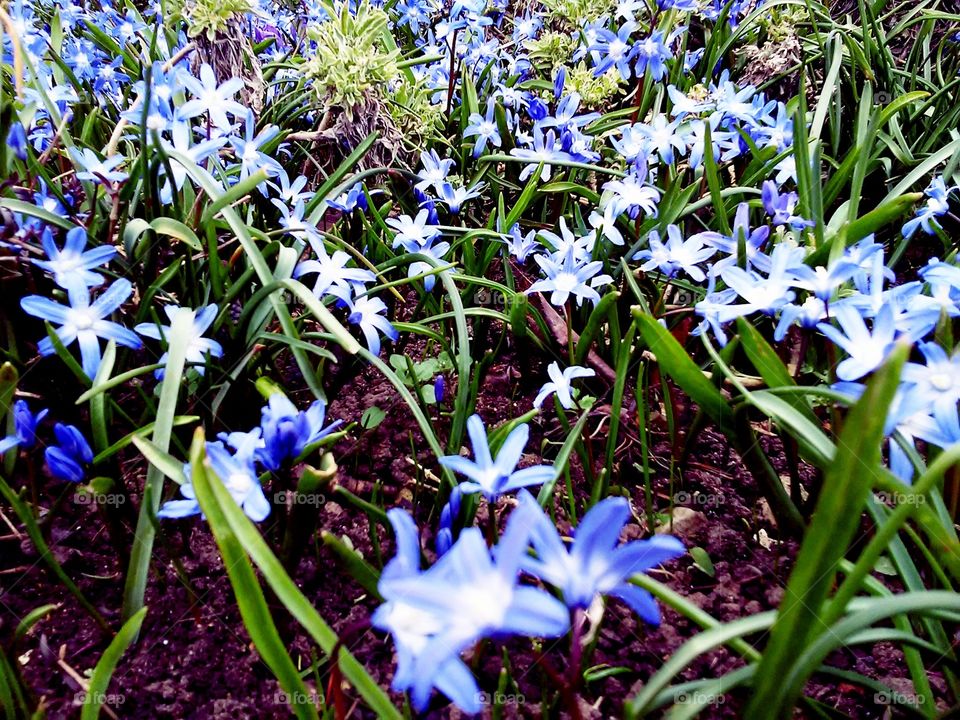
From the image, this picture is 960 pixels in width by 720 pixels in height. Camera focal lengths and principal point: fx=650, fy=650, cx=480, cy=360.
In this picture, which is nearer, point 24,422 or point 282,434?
point 282,434

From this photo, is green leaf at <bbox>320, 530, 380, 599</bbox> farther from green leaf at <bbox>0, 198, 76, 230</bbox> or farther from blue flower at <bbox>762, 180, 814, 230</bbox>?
blue flower at <bbox>762, 180, 814, 230</bbox>

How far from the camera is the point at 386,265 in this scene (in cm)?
171

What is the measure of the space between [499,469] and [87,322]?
83 centimetres

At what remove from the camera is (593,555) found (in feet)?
2.06

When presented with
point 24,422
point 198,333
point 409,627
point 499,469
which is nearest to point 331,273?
point 198,333

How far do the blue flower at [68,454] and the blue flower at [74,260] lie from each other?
0.30 m

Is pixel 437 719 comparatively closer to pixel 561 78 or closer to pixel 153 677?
pixel 153 677

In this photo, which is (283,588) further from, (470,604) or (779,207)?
(779,207)

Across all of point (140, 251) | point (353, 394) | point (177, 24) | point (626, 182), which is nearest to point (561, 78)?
point (626, 182)

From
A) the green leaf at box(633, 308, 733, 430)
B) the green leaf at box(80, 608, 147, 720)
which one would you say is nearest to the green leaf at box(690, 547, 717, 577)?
the green leaf at box(633, 308, 733, 430)

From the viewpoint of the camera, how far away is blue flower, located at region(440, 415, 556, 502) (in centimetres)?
93

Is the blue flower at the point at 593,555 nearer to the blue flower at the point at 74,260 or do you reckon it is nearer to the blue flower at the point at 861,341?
the blue flower at the point at 861,341

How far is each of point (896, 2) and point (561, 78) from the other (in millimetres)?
2271

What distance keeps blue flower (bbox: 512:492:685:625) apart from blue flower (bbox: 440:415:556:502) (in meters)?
0.28
